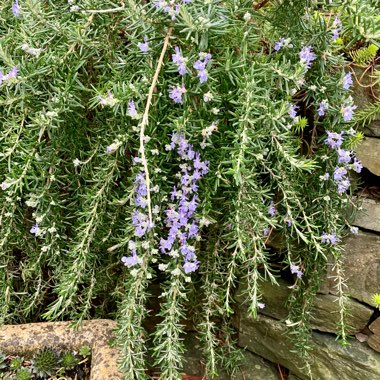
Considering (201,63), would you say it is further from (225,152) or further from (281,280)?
(281,280)

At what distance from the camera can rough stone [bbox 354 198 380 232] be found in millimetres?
1529

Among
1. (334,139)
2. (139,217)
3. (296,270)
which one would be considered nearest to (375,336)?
(296,270)

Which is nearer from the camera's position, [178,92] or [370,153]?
[178,92]

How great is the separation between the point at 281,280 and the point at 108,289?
0.67 metres

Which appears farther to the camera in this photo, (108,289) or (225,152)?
(108,289)

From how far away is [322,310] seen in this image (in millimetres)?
1622

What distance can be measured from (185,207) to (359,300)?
0.77m

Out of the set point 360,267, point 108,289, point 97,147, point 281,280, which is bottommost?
point 108,289

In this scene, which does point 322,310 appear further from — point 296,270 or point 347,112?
point 347,112

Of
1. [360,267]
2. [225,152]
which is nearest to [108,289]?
[225,152]

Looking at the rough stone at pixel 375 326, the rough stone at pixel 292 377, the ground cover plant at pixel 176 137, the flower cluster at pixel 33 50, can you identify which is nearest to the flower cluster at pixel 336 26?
the ground cover plant at pixel 176 137

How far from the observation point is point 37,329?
1.56 meters

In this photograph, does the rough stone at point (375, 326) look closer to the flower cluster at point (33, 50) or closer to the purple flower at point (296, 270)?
→ the purple flower at point (296, 270)

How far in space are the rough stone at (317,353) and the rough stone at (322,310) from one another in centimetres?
4
